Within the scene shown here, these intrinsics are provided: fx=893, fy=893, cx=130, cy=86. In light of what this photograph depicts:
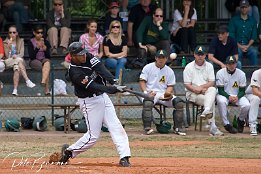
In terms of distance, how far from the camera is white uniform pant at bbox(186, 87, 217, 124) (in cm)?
1780

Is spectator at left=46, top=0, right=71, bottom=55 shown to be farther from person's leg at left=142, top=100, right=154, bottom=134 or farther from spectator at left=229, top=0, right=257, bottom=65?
person's leg at left=142, top=100, right=154, bottom=134

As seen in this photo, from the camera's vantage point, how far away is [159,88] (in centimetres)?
1809

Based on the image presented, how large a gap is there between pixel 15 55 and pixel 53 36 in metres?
1.42

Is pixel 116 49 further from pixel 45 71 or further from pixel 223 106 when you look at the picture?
pixel 223 106

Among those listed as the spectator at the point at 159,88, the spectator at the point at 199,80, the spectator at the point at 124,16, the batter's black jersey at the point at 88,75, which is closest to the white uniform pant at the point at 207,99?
the spectator at the point at 199,80

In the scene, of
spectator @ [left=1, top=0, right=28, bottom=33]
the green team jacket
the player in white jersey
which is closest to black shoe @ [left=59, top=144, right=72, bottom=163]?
the player in white jersey

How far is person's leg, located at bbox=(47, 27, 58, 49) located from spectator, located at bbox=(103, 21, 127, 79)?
145cm

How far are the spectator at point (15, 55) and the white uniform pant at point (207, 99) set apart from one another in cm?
393

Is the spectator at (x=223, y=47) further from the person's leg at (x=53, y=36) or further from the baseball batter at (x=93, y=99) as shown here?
the baseball batter at (x=93, y=99)

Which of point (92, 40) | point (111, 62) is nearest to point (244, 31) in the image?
point (111, 62)

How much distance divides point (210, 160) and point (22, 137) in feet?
16.2

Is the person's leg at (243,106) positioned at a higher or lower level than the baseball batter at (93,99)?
lower

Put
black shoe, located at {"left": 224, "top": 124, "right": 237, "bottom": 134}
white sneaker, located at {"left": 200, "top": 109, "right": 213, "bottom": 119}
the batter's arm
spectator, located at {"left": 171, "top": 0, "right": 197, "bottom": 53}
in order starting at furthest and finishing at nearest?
spectator, located at {"left": 171, "top": 0, "right": 197, "bottom": 53} → black shoe, located at {"left": 224, "top": 124, "right": 237, "bottom": 134} → white sneaker, located at {"left": 200, "top": 109, "right": 213, "bottom": 119} → the batter's arm

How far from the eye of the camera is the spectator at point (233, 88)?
59.7 ft
